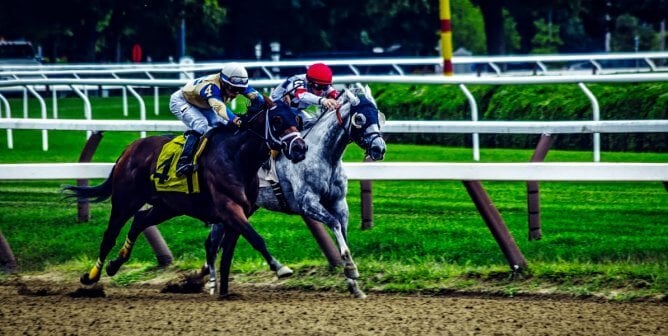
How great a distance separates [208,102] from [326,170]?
2.71ft

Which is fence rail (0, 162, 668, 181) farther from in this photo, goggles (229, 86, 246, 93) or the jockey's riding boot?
the jockey's riding boot

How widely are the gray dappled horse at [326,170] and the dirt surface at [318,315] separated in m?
0.41

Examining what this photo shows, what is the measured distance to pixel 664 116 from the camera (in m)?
13.0

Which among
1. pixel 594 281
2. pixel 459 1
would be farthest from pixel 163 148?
pixel 459 1

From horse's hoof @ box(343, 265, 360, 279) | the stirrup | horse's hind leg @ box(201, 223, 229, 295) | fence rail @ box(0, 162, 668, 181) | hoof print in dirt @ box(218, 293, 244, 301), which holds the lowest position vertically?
hoof print in dirt @ box(218, 293, 244, 301)

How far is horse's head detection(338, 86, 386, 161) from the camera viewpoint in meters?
8.33

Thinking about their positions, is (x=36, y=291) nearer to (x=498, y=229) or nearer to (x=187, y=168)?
(x=187, y=168)

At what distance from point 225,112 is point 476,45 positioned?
40.9 meters

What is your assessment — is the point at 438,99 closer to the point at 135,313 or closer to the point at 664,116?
the point at 664,116

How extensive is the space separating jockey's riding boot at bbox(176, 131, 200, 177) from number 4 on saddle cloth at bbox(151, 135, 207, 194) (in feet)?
0.10

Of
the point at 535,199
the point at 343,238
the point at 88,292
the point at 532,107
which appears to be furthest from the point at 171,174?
the point at 532,107

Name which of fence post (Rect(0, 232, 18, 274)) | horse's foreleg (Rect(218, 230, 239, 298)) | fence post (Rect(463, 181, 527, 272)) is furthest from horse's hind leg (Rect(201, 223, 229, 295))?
fence post (Rect(0, 232, 18, 274))

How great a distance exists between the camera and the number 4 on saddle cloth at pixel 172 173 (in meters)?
8.70

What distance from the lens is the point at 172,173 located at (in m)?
8.76
